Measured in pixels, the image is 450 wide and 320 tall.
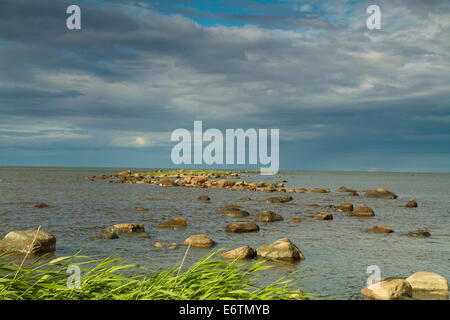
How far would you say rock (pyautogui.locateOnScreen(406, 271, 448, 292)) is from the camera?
10136 millimetres

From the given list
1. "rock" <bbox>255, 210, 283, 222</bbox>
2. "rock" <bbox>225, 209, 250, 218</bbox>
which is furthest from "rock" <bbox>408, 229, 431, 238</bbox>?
"rock" <bbox>225, 209, 250, 218</bbox>

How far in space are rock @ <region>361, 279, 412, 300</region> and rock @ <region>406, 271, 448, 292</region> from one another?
666 millimetres

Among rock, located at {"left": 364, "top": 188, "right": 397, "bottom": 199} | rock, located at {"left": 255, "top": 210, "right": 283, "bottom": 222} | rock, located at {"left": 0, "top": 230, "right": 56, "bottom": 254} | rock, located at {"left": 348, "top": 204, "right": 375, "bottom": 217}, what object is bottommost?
rock, located at {"left": 364, "top": 188, "right": 397, "bottom": 199}

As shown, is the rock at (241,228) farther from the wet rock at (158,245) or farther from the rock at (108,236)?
the rock at (108,236)

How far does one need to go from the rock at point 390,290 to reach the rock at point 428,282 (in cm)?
67

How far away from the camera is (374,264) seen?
43.7 ft

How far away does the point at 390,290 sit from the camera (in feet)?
31.3

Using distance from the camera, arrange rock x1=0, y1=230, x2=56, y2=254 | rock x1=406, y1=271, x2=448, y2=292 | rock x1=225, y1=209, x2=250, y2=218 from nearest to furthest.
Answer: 1. rock x1=406, y1=271, x2=448, y2=292
2. rock x1=0, y1=230, x2=56, y2=254
3. rock x1=225, y1=209, x2=250, y2=218

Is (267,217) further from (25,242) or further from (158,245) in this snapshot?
(25,242)

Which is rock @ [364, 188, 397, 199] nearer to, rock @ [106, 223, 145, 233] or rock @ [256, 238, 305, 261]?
rock @ [106, 223, 145, 233]

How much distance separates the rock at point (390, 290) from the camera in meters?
9.52
